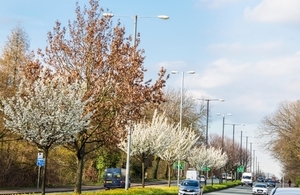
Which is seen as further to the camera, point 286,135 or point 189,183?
point 286,135

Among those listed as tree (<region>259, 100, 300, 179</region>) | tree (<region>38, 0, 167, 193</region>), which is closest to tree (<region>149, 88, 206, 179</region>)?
tree (<region>259, 100, 300, 179</region>)

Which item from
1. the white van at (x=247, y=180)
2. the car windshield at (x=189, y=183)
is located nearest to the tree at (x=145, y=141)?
the car windshield at (x=189, y=183)

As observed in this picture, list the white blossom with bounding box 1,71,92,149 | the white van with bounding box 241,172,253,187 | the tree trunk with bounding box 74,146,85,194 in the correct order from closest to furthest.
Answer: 1. the white blossom with bounding box 1,71,92,149
2. the tree trunk with bounding box 74,146,85,194
3. the white van with bounding box 241,172,253,187

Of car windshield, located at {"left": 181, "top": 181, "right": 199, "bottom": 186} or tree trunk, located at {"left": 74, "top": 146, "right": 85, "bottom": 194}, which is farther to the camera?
car windshield, located at {"left": 181, "top": 181, "right": 199, "bottom": 186}

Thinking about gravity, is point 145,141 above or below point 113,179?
above

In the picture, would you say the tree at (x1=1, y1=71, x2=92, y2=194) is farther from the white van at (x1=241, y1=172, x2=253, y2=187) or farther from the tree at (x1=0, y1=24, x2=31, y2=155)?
the white van at (x1=241, y1=172, x2=253, y2=187)

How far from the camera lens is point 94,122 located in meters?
27.0

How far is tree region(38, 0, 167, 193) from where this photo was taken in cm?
2641

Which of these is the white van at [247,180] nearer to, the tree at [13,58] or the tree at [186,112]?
the tree at [186,112]

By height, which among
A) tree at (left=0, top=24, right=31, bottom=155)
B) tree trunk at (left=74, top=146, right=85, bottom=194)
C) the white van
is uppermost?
tree at (left=0, top=24, right=31, bottom=155)

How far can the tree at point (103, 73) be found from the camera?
26.4 m

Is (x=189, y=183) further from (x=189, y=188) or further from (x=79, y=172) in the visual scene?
(x=79, y=172)

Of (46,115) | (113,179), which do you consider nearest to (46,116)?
(46,115)

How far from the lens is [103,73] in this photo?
27.4 m
